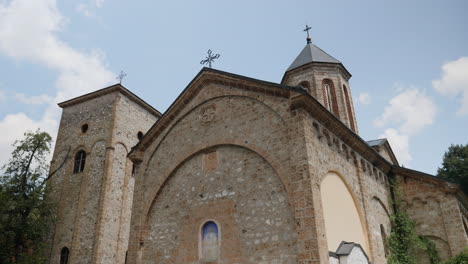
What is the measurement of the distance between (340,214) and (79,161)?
16114mm

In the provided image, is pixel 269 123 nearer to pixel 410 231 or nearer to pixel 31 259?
pixel 410 231

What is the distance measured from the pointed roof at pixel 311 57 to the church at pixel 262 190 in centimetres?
756

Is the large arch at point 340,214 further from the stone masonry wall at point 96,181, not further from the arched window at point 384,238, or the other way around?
the stone masonry wall at point 96,181

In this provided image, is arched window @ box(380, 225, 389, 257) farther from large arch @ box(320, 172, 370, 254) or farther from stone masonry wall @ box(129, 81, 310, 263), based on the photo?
stone masonry wall @ box(129, 81, 310, 263)

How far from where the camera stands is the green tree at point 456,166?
2841 centimetres

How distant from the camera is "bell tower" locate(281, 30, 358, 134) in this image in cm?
1958

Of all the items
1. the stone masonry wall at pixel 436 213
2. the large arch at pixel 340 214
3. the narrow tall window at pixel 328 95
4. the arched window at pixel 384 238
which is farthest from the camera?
the narrow tall window at pixel 328 95

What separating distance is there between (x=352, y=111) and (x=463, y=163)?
47.7 feet

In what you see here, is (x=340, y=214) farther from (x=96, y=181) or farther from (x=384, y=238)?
(x=96, y=181)

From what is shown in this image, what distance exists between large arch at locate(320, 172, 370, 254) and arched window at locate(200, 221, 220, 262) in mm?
3227

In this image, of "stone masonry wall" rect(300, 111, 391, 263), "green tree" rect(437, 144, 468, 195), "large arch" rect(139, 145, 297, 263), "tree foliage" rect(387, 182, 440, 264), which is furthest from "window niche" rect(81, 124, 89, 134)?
"green tree" rect(437, 144, 468, 195)

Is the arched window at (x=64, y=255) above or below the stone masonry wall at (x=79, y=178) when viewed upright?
below

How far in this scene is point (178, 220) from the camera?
12086 mm

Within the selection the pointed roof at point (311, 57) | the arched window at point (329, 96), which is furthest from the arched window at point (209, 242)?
the pointed roof at point (311, 57)
